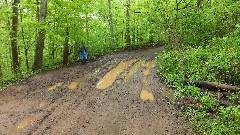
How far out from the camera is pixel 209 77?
38.5 ft

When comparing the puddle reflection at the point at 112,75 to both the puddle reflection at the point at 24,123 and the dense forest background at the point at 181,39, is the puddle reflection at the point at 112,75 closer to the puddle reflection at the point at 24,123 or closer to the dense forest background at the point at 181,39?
the dense forest background at the point at 181,39

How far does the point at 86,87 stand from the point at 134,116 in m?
4.12

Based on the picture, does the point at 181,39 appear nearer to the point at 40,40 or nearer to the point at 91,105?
the point at 91,105

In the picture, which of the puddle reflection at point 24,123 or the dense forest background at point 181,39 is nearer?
the puddle reflection at point 24,123

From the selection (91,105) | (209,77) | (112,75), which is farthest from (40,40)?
(209,77)

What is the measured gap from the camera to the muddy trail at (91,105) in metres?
8.98

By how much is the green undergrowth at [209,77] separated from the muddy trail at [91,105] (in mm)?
598

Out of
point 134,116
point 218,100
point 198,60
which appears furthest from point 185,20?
point 134,116

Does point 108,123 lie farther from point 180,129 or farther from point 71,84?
point 71,84

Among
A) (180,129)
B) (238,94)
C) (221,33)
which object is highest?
(221,33)

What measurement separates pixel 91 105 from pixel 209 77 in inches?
206

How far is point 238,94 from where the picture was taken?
31.5 feet

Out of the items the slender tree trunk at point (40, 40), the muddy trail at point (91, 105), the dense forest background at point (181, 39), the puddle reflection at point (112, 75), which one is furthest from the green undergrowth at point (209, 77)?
the slender tree trunk at point (40, 40)

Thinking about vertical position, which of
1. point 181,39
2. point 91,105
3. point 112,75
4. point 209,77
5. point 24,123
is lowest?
point 24,123
